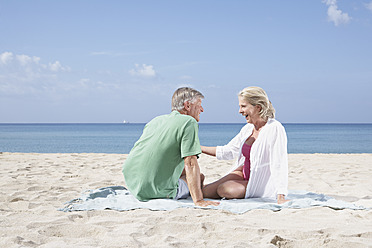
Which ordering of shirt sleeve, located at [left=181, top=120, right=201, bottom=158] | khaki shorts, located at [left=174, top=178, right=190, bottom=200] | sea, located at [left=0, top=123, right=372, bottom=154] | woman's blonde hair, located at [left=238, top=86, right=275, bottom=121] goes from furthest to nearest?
1. sea, located at [left=0, top=123, right=372, bottom=154]
2. khaki shorts, located at [left=174, top=178, right=190, bottom=200]
3. woman's blonde hair, located at [left=238, top=86, right=275, bottom=121]
4. shirt sleeve, located at [left=181, top=120, right=201, bottom=158]

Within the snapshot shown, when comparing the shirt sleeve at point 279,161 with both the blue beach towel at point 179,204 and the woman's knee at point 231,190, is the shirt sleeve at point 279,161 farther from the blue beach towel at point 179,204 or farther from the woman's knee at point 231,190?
the woman's knee at point 231,190

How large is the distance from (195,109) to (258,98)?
2.21 ft

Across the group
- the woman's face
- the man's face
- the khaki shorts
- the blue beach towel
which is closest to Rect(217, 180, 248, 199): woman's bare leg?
the blue beach towel

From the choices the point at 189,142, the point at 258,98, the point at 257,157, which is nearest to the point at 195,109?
the point at 189,142

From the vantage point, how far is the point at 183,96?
373 centimetres

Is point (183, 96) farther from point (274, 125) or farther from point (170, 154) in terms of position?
point (274, 125)

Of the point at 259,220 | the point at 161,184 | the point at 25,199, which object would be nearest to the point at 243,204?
the point at 259,220

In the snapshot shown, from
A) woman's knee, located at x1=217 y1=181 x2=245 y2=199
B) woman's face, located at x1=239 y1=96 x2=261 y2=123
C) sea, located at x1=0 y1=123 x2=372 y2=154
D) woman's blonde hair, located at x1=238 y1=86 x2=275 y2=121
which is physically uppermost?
woman's blonde hair, located at x1=238 y1=86 x2=275 y2=121

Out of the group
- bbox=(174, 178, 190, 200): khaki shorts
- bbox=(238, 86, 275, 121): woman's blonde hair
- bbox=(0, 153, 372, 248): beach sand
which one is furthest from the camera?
bbox=(174, 178, 190, 200): khaki shorts

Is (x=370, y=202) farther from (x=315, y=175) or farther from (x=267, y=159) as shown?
(x=315, y=175)

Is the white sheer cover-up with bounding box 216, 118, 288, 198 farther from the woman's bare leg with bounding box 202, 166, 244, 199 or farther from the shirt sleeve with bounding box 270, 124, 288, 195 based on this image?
the woman's bare leg with bounding box 202, 166, 244, 199

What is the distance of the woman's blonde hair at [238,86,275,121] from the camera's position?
3829mm

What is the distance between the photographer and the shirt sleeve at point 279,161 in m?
3.73

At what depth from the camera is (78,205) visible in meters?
3.64
